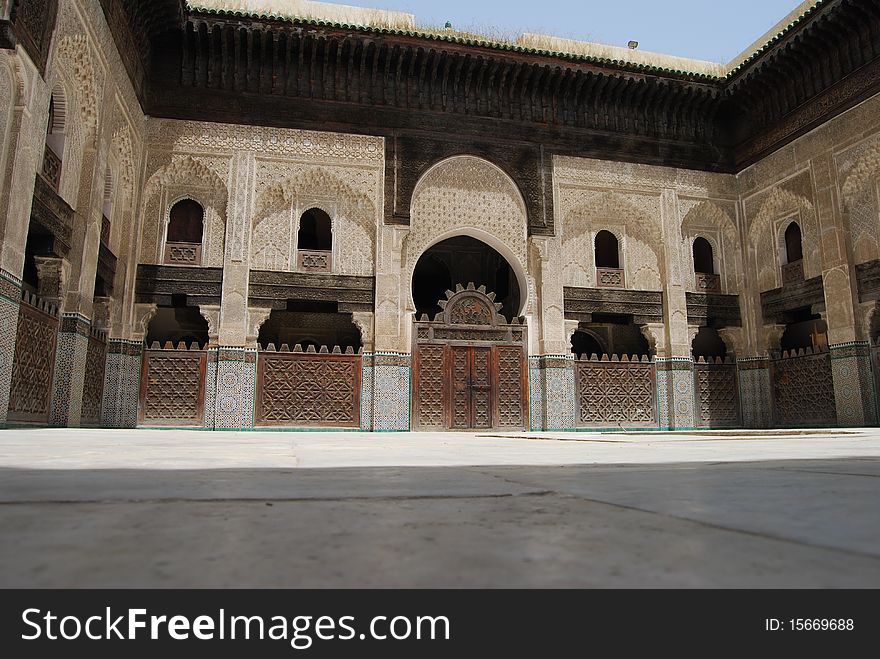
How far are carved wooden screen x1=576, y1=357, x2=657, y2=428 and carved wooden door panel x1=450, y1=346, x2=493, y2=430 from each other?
137cm

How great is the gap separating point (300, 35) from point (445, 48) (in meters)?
2.02

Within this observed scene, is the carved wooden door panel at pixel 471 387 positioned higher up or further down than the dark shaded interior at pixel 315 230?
further down

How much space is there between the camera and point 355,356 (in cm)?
889

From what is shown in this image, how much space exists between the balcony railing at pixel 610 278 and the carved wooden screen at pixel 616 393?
3.66 feet

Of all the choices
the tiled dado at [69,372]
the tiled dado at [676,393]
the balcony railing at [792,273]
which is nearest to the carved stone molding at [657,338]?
the tiled dado at [676,393]

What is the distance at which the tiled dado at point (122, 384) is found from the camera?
314 inches

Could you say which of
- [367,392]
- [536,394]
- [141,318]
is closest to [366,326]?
[367,392]

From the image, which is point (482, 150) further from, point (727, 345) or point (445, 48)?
point (727, 345)

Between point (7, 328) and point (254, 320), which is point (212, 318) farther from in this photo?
point (7, 328)

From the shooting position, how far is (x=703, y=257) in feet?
35.3

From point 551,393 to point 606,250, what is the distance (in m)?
3.01

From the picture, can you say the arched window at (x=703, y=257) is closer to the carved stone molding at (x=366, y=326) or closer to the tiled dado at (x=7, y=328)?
the carved stone molding at (x=366, y=326)

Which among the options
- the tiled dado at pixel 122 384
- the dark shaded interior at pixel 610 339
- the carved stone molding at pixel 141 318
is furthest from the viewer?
the dark shaded interior at pixel 610 339
